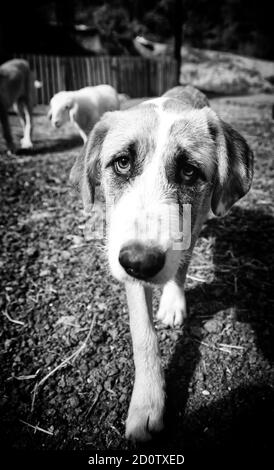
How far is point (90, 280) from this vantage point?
317 cm

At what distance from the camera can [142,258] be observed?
1556 mm

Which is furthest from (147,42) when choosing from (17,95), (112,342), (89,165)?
(112,342)

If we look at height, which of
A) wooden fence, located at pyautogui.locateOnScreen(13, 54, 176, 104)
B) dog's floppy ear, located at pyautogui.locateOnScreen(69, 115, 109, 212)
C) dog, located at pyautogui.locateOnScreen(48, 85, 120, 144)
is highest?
dog's floppy ear, located at pyautogui.locateOnScreen(69, 115, 109, 212)

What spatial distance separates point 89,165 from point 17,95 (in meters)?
6.28

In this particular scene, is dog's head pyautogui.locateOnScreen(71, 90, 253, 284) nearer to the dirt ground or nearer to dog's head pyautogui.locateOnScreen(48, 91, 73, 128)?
the dirt ground

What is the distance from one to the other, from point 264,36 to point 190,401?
1831 inches

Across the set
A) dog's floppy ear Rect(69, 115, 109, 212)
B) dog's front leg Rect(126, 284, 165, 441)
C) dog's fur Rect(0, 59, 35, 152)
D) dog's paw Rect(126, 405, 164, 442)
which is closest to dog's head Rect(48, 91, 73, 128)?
dog's fur Rect(0, 59, 35, 152)

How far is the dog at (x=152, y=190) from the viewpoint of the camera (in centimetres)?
168

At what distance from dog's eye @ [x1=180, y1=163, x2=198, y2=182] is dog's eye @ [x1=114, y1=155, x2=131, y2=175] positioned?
1.19ft

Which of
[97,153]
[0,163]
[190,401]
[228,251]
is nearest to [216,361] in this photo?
[190,401]

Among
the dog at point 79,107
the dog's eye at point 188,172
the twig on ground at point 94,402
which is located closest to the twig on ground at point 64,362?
the twig on ground at point 94,402

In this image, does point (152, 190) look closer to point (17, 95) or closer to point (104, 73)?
point (17, 95)

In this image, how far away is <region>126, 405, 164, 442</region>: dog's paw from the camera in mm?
1854
